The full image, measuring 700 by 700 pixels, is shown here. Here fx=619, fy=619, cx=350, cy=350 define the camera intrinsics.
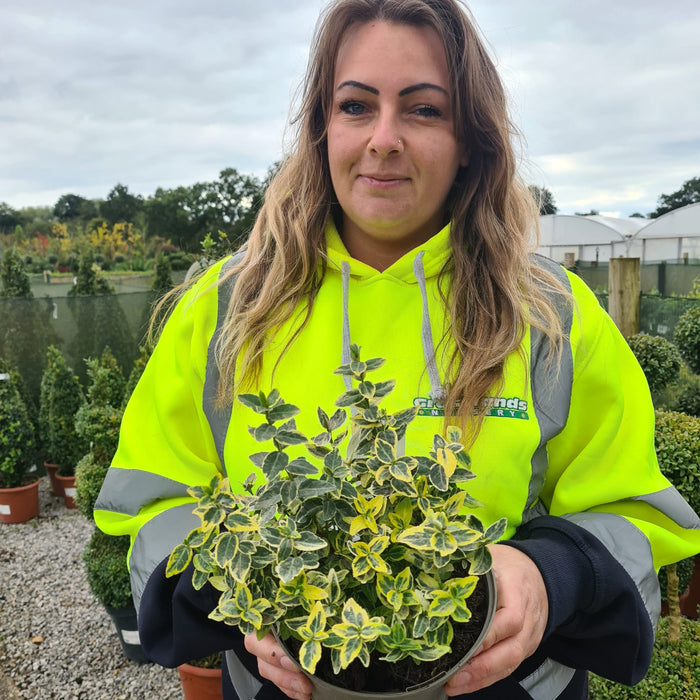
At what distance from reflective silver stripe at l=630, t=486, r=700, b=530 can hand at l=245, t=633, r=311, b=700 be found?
0.85 meters

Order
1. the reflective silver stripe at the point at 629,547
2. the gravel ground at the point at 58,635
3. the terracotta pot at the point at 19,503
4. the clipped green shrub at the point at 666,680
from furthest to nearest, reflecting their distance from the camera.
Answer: the terracotta pot at the point at 19,503 < the gravel ground at the point at 58,635 < the clipped green shrub at the point at 666,680 < the reflective silver stripe at the point at 629,547

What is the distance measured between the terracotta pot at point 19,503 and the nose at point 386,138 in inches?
236

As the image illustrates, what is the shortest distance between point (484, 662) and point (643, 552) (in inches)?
20.8

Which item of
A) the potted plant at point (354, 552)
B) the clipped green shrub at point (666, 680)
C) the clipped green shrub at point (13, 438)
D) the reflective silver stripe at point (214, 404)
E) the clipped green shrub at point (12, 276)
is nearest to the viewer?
the potted plant at point (354, 552)

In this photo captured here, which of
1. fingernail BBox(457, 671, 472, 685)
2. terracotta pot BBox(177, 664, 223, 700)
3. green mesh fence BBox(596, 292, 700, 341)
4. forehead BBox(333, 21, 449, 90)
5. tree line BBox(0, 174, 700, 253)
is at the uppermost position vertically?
tree line BBox(0, 174, 700, 253)

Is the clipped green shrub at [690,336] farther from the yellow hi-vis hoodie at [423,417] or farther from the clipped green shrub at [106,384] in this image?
the clipped green shrub at [106,384]

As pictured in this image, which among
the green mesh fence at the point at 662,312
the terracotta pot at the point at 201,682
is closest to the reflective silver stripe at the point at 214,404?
the terracotta pot at the point at 201,682

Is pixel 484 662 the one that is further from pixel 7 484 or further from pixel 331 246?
pixel 7 484

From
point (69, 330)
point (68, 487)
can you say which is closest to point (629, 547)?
point (68, 487)

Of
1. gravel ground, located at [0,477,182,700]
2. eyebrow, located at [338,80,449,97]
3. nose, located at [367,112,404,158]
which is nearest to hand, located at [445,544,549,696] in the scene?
nose, located at [367,112,404,158]

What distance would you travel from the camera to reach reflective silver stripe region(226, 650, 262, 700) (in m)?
1.41

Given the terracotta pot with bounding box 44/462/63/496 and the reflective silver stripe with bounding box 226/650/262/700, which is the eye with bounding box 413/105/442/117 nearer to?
the reflective silver stripe with bounding box 226/650/262/700

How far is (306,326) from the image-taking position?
5.06 feet

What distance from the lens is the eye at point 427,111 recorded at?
56.8 inches
